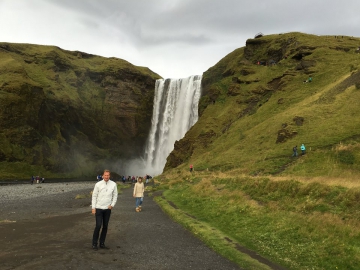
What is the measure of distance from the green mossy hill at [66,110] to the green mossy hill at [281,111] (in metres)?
36.2

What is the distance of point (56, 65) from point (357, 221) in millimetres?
111964

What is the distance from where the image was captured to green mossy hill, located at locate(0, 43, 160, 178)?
82.4m

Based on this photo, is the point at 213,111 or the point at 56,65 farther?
the point at 56,65

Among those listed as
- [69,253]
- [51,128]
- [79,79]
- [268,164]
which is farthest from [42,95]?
[69,253]

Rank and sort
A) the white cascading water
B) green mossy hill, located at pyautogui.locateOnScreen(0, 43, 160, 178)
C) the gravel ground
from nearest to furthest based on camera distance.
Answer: the gravel ground < the white cascading water < green mossy hill, located at pyautogui.locateOnScreen(0, 43, 160, 178)

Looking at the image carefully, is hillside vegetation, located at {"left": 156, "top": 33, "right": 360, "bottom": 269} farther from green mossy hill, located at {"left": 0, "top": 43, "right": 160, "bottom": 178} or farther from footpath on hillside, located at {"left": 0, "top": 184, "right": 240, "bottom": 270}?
green mossy hill, located at {"left": 0, "top": 43, "right": 160, "bottom": 178}

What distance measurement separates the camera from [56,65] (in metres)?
106

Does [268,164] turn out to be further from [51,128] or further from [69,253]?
[51,128]

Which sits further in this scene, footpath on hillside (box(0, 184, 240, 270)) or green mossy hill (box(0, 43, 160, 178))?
green mossy hill (box(0, 43, 160, 178))

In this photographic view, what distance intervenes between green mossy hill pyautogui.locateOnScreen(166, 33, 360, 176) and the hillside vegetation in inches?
7.5

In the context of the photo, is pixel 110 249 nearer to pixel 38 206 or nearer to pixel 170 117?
pixel 38 206

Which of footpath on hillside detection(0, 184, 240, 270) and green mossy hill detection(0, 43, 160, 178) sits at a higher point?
green mossy hill detection(0, 43, 160, 178)

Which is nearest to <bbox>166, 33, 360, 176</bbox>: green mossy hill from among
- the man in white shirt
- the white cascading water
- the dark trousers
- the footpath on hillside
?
the white cascading water

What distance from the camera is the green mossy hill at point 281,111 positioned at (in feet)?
105
